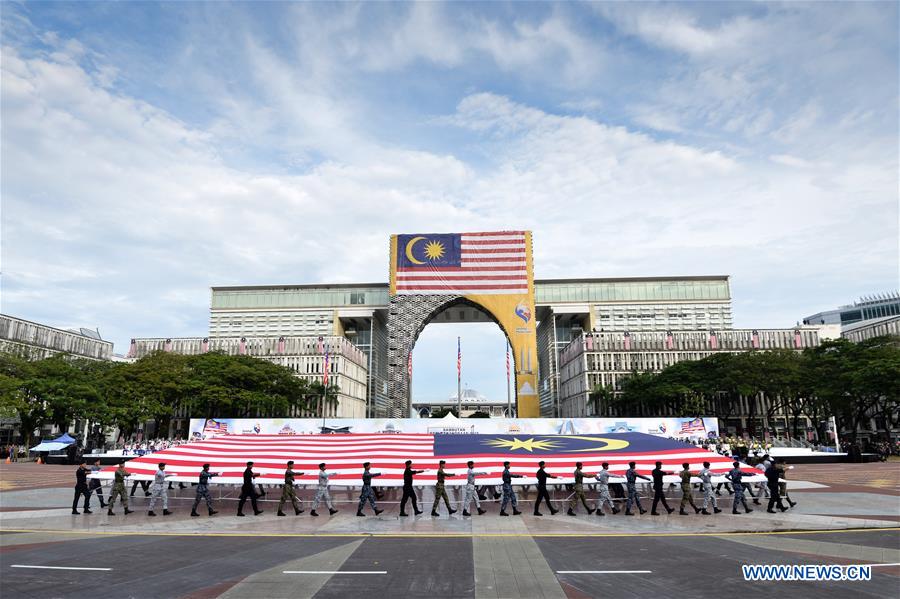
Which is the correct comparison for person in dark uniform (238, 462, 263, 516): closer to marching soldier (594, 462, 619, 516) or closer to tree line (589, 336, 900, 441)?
marching soldier (594, 462, 619, 516)

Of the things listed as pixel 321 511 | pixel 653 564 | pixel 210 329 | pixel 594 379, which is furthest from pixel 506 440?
pixel 210 329

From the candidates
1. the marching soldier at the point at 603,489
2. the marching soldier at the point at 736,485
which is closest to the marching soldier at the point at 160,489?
the marching soldier at the point at 603,489

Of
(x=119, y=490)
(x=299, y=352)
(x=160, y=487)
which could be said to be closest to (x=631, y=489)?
(x=160, y=487)

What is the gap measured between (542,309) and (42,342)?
3245 inches

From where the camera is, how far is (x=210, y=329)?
4250 inches

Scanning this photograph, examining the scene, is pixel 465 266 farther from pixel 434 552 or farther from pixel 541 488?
pixel 434 552

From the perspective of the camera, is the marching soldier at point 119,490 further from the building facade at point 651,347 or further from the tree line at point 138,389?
the building facade at point 651,347

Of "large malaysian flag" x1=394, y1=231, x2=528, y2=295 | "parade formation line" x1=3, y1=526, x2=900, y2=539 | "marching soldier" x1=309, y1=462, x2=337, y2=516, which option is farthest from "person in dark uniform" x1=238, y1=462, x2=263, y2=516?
"large malaysian flag" x1=394, y1=231, x2=528, y2=295

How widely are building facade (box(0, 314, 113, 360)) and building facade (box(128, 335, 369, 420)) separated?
7.10m

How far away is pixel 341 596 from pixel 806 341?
99081 millimetres

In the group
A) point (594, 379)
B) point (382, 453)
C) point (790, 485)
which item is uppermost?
point (594, 379)

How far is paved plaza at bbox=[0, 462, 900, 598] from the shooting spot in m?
9.85

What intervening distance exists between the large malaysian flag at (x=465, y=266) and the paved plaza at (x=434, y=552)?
165 ft

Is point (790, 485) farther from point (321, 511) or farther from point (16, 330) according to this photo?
point (16, 330)
